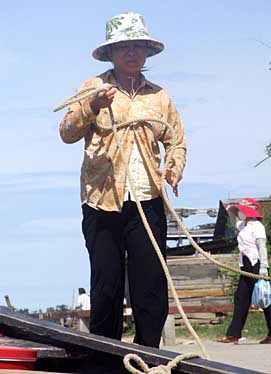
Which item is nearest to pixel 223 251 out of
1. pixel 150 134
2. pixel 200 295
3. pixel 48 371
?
pixel 200 295

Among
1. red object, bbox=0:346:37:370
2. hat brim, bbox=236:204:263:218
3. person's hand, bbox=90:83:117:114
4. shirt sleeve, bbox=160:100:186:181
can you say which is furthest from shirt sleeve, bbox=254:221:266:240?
red object, bbox=0:346:37:370

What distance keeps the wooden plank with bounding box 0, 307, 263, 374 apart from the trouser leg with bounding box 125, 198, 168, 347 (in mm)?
1879

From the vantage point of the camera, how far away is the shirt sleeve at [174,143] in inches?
244

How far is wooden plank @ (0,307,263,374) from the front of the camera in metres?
3.80

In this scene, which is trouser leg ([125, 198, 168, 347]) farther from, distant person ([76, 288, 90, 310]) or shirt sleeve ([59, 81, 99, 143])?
distant person ([76, 288, 90, 310])

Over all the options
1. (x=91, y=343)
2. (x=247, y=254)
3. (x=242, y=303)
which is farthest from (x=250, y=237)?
(x=91, y=343)

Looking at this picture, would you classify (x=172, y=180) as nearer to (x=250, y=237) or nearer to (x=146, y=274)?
(x=146, y=274)

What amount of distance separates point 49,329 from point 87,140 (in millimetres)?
2297

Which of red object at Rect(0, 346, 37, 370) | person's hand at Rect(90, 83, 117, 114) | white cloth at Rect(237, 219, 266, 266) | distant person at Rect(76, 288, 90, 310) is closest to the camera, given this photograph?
red object at Rect(0, 346, 37, 370)

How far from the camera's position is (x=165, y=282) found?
614cm

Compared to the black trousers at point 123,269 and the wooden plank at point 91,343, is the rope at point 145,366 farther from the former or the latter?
the black trousers at point 123,269

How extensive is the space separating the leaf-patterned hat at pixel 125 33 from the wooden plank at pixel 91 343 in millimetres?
2365

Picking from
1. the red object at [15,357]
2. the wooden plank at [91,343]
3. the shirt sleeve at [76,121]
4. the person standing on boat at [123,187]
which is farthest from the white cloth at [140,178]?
the red object at [15,357]

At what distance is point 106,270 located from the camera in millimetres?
5988
